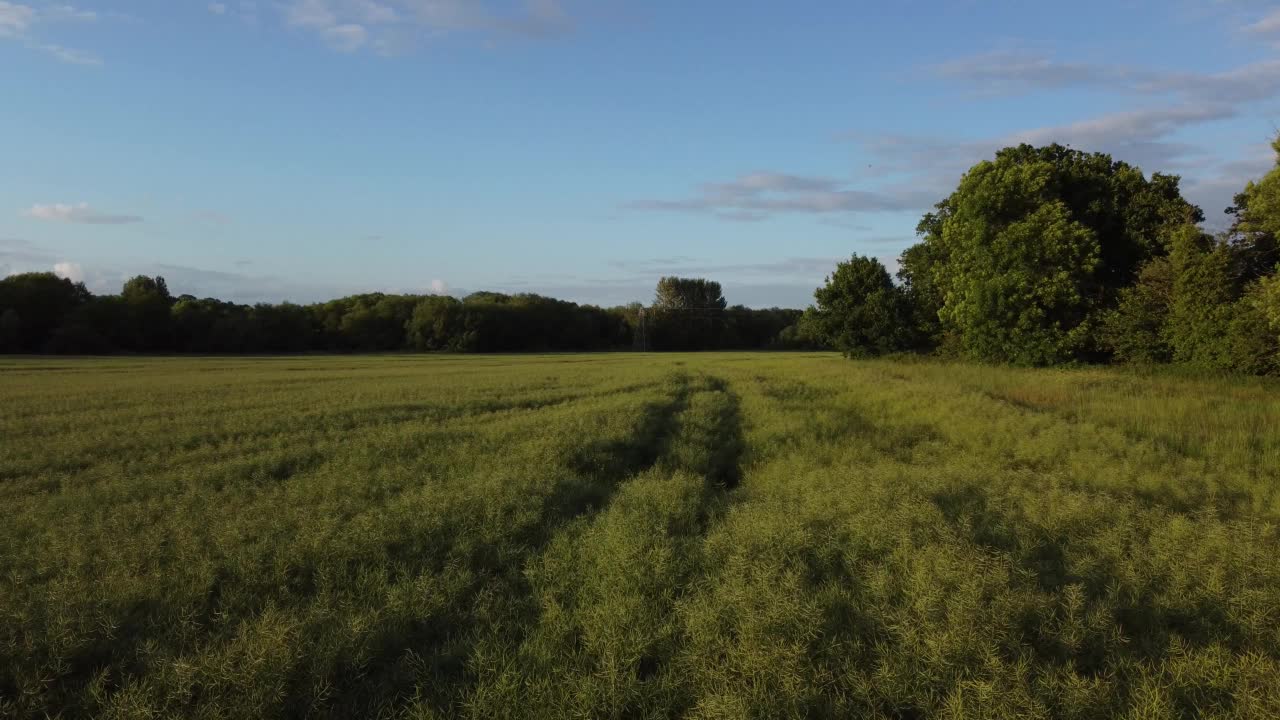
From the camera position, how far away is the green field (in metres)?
4.19

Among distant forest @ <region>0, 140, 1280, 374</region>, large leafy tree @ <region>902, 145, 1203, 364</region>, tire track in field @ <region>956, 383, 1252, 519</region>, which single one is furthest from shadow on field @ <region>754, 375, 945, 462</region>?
large leafy tree @ <region>902, 145, 1203, 364</region>

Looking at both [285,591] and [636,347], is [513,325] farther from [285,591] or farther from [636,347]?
[285,591]

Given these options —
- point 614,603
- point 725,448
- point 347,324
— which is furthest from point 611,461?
point 347,324

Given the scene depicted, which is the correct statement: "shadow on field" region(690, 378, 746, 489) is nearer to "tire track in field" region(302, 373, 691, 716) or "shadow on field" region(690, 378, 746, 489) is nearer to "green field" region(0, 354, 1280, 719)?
"green field" region(0, 354, 1280, 719)

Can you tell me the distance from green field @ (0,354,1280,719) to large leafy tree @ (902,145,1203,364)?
19.2m

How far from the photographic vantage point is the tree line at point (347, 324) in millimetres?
66875

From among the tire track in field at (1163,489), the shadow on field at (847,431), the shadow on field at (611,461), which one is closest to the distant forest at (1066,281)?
the tire track in field at (1163,489)

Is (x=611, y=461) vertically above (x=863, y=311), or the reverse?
(x=863, y=311)

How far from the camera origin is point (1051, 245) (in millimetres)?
29000

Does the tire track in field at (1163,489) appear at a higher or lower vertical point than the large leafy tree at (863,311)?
lower

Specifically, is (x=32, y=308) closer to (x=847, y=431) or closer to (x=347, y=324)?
(x=347, y=324)

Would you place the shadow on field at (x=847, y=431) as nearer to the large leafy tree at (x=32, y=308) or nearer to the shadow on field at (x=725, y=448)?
the shadow on field at (x=725, y=448)

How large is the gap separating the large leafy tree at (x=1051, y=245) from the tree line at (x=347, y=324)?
68.1m

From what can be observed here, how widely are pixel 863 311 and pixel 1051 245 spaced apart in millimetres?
15848
